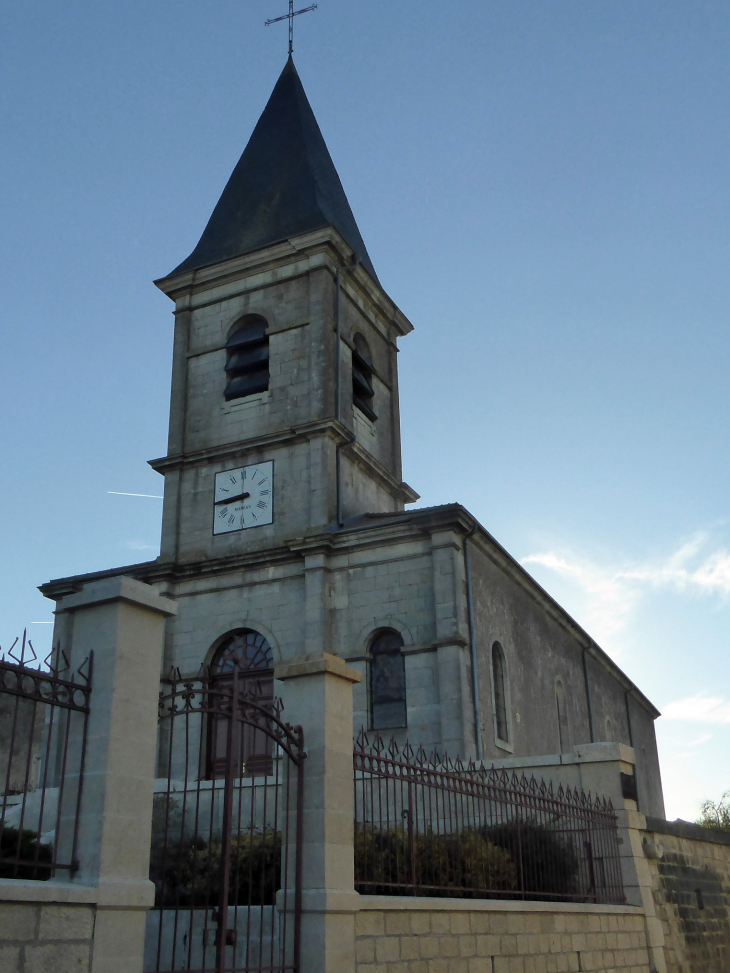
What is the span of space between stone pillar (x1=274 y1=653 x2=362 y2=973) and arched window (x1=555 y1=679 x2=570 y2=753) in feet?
50.0

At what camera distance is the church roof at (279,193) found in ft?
73.9

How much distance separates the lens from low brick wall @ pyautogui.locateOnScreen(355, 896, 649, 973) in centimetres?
769

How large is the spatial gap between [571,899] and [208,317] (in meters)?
15.5

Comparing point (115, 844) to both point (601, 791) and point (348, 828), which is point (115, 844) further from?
point (601, 791)

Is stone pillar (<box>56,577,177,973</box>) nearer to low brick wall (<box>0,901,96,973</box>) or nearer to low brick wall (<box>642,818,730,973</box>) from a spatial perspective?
low brick wall (<box>0,901,96,973</box>)

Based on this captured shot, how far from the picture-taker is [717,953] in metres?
14.1

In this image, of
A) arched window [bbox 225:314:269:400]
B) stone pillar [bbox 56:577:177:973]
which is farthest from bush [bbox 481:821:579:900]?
arched window [bbox 225:314:269:400]

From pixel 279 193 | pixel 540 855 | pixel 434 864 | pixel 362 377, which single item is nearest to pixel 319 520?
pixel 362 377

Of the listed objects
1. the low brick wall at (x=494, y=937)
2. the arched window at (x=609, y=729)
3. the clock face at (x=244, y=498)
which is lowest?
the low brick wall at (x=494, y=937)

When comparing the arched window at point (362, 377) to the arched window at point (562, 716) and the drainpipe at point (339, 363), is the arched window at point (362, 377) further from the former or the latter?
the arched window at point (562, 716)

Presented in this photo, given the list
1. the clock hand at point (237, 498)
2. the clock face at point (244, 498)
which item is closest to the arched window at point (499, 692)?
the clock face at point (244, 498)

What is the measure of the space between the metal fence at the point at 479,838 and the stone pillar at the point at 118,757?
235cm

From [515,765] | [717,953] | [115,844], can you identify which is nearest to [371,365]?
[515,765]

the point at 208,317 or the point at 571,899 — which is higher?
the point at 208,317
